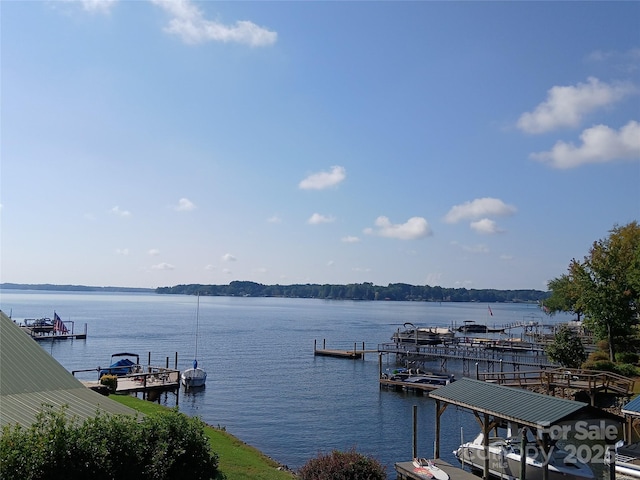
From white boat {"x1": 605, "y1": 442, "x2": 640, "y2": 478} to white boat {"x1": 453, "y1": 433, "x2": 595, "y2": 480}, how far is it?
1.23 meters

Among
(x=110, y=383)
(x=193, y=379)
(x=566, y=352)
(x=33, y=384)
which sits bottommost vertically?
(x=193, y=379)

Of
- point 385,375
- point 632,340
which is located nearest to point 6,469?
point 385,375

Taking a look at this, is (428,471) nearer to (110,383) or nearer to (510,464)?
(510,464)

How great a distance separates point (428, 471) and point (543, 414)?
604 cm

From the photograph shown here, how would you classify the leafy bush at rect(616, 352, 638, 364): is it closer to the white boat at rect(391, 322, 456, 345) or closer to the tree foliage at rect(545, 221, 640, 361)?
the tree foliage at rect(545, 221, 640, 361)

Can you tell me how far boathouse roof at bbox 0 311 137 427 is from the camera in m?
15.4

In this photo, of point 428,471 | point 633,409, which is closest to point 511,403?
point 633,409

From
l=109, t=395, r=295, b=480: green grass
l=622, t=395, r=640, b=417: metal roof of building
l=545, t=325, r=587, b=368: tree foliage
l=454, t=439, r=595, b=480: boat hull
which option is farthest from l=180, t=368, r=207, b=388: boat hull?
l=622, t=395, r=640, b=417: metal roof of building

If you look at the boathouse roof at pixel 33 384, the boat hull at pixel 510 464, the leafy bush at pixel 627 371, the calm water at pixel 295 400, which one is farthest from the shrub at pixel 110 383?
the leafy bush at pixel 627 371

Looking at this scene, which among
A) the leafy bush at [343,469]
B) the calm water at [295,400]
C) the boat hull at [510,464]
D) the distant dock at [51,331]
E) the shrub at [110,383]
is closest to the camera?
the leafy bush at [343,469]

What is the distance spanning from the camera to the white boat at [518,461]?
66.9ft

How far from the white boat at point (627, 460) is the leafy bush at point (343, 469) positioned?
8280 mm

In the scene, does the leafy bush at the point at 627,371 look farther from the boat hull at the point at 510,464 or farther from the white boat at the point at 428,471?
the white boat at the point at 428,471

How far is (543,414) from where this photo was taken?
1783 centimetres
